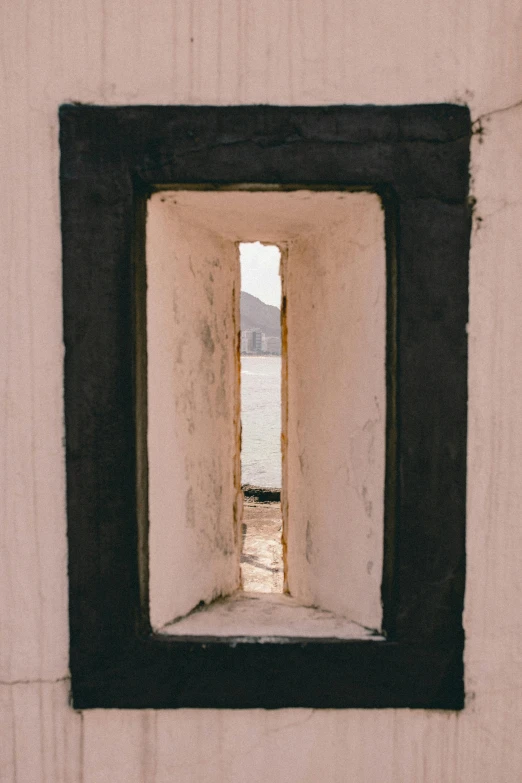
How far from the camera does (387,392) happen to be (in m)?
1.22

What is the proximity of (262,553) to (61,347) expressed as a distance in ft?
5.00

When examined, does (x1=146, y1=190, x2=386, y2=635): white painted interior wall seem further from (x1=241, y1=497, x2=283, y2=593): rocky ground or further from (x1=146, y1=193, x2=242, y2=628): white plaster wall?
(x1=241, y1=497, x2=283, y2=593): rocky ground

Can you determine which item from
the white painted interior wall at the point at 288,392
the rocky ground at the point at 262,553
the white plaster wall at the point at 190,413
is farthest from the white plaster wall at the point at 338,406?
the rocky ground at the point at 262,553

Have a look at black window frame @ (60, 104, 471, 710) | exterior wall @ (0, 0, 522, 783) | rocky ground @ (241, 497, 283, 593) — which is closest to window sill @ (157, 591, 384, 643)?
black window frame @ (60, 104, 471, 710)

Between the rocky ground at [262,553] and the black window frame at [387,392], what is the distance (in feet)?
2.00

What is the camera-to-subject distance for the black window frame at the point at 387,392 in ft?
3.79

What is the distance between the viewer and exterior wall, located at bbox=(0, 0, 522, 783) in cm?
117

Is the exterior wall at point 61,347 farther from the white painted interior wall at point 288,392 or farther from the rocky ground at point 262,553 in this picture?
the rocky ground at point 262,553

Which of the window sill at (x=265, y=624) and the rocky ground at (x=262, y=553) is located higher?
the window sill at (x=265, y=624)

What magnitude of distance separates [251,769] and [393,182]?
1.43 meters

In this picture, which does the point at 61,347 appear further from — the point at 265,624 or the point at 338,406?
the point at 265,624

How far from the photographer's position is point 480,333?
120 centimetres

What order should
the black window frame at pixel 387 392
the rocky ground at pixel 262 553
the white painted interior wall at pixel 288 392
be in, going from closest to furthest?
1. the black window frame at pixel 387 392
2. the white painted interior wall at pixel 288 392
3. the rocky ground at pixel 262 553

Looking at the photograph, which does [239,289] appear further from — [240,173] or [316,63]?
[316,63]
